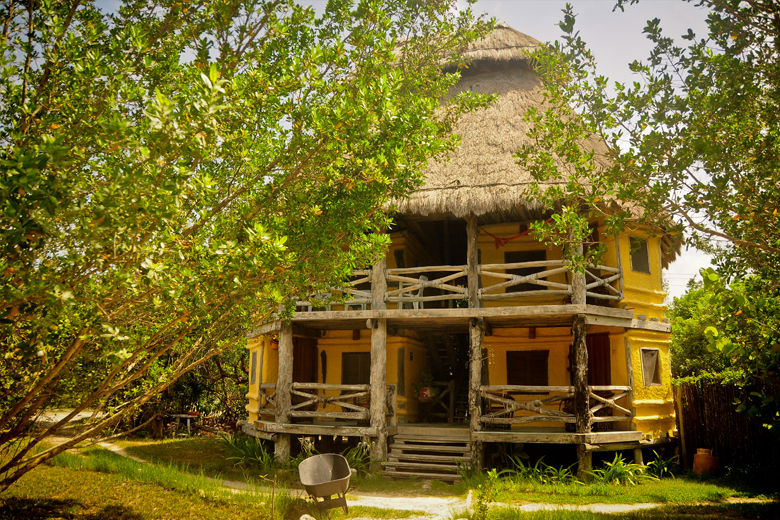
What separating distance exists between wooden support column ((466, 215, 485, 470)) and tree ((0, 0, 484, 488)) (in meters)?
4.44

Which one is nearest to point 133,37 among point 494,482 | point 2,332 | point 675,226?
point 2,332

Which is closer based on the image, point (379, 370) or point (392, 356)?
point (379, 370)

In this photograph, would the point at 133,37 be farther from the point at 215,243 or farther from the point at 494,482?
the point at 494,482

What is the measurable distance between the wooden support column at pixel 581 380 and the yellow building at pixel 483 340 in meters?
0.03

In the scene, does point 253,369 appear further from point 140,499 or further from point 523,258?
point 523,258

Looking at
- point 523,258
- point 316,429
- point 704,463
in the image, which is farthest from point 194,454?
point 704,463

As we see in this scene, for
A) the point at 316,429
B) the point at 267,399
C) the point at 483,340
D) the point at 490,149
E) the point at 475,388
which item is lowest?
the point at 316,429

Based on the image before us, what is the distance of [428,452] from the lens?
40.7ft

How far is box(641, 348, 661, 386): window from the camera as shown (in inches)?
519

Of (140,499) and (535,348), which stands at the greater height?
(535,348)

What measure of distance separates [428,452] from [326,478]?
409 cm

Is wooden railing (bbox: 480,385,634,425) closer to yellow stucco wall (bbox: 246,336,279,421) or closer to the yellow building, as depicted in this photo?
the yellow building

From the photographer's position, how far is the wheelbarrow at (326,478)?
26.3 feet

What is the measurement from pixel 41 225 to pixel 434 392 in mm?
12243
